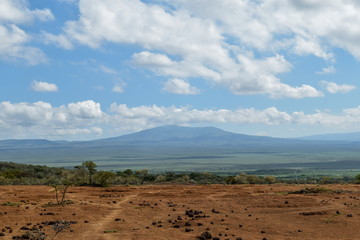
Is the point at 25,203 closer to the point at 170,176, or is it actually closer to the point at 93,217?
the point at 93,217

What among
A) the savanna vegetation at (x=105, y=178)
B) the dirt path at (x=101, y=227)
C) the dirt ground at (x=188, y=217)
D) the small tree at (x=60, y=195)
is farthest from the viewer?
the savanna vegetation at (x=105, y=178)

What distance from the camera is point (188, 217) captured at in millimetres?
22266

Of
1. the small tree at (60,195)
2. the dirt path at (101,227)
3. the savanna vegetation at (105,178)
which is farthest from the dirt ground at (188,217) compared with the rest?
the savanna vegetation at (105,178)

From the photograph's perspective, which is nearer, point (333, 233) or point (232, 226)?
point (333, 233)

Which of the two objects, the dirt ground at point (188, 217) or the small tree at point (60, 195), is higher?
the small tree at point (60, 195)

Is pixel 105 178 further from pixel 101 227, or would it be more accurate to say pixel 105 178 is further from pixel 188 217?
pixel 101 227

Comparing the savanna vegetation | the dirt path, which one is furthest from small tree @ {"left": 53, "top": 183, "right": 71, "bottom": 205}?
the savanna vegetation

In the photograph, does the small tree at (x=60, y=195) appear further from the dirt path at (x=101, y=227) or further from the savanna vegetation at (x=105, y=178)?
the savanna vegetation at (x=105, y=178)

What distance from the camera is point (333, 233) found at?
733 inches

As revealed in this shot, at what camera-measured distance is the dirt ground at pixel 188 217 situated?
18.4 metres

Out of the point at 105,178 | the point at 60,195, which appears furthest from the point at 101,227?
the point at 105,178

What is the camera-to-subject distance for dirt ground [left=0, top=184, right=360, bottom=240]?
18.4 meters

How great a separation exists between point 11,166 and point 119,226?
58790 millimetres

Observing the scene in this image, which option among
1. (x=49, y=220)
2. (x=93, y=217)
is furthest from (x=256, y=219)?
(x=49, y=220)
